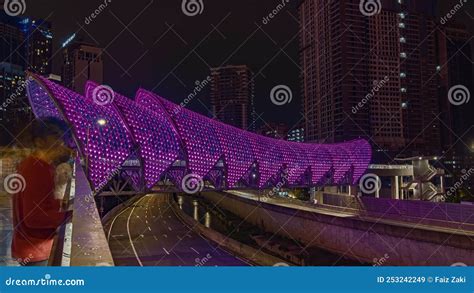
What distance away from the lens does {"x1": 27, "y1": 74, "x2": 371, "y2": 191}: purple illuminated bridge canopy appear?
1900 cm

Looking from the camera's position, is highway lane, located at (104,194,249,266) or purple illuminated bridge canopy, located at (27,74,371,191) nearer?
purple illuminated bridge canopy, located at (27,74,371,191)

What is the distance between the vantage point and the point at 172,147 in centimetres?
2502

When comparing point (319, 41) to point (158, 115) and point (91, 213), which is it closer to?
point (158, 115)

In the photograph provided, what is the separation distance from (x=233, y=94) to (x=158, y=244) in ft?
285

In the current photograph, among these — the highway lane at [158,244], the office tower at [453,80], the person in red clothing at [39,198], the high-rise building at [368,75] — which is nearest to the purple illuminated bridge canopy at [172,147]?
the highway lane at [158,244]

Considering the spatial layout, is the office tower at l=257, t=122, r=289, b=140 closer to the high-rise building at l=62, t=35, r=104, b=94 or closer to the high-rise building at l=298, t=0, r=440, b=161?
the high-rise building at l=298, t=0, r=440, b=161

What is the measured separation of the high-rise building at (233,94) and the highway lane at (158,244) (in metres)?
71.7

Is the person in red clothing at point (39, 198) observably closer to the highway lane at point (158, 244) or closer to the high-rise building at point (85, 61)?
the highway lane at point (158, 244)

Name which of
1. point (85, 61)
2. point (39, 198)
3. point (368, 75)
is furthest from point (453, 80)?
point (39, 198)

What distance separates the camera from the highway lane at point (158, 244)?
23.8 m

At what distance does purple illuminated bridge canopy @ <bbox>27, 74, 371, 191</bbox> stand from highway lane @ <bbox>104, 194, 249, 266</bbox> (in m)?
4.47

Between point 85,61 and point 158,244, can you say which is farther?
point 85,61

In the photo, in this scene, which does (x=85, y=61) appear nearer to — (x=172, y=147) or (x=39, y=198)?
(x=172, y=147)

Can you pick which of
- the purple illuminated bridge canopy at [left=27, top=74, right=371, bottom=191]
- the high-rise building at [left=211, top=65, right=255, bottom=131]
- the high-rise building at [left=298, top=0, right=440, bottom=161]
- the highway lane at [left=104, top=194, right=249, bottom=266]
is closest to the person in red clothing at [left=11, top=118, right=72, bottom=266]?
the purple illuminated bridge canopy at [left=27, top=74, right=371, bottom=191]
